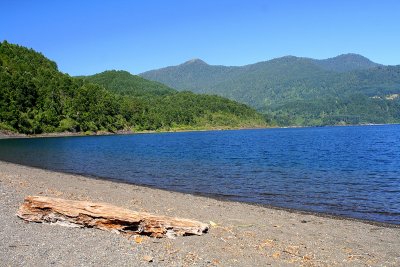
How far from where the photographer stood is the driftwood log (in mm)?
13672

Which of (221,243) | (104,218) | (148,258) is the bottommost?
(221,243)

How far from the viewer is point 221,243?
45.8ft

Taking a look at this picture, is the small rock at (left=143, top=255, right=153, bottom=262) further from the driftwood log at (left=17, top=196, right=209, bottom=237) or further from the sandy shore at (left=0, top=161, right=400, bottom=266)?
the driftwood log at (left=17, top=196, right=209, bottom=237)

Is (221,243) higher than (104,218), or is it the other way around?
(104,218)

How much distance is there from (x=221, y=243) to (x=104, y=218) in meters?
4.50

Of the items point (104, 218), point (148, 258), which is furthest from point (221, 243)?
point (104, 218)

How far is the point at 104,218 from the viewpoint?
45.6ft

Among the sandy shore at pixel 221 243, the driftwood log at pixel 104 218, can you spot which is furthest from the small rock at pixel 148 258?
the driftwood log at pixel 104 218

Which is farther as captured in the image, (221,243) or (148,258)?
(221,243)

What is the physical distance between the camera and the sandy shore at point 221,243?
11133mm

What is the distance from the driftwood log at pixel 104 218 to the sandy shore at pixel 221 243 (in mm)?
→ 375

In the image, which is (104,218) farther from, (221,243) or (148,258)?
(221,243)

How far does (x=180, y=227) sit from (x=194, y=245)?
119 centimetres

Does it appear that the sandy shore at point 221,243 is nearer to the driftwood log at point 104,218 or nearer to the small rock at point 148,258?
the small rock at point 148,258
